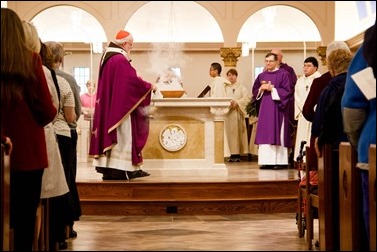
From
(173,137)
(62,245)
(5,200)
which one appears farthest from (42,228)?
(173,137)

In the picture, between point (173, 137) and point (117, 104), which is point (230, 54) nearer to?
point (173, 137)

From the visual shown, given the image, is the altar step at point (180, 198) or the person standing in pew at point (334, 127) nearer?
the person standing in pew at point (334, 127)

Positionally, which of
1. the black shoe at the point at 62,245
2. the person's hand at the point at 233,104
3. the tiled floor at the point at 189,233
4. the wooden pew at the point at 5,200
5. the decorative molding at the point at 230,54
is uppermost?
the decorative molding at the point at 230,54

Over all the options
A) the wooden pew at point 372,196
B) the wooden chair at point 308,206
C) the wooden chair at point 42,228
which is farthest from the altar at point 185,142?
the wooden pew at point 372,196

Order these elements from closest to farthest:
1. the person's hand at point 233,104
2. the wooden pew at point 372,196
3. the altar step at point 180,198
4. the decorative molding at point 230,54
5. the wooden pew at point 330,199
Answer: the wooden pew at point 372,196 < the wooden pew at point 330,199 < the altar step at point 180,198 < the person's hand at point 233,104 < the decorative molding at point 230,54

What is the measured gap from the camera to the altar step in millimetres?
7711

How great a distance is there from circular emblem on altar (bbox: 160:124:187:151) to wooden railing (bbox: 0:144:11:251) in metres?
5.20

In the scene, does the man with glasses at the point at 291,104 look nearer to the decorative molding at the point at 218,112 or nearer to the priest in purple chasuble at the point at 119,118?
the decorative molding at the point at 218,112

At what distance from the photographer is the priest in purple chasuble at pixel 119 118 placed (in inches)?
317

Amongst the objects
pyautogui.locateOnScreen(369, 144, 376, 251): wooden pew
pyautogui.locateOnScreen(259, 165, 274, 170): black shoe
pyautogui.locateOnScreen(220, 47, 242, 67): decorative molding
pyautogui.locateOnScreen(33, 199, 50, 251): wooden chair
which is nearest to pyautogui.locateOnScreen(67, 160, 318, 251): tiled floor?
pyautogui.locateOnScreen(33, 199, 50, 251): wooden chair

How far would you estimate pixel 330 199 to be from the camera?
16.1 feet

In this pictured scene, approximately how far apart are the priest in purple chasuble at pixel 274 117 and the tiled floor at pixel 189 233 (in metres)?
3.18

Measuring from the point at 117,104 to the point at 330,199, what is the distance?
3655mm

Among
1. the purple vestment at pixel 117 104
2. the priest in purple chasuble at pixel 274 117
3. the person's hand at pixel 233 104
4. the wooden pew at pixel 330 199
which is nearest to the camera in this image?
the wooden pew at pixel 330 199
